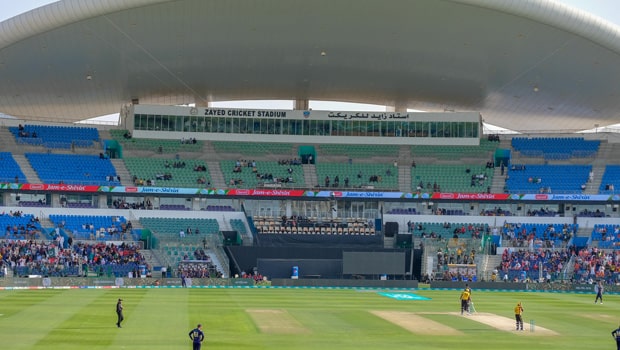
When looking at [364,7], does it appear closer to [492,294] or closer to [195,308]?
[492,294]

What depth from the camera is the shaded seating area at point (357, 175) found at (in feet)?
273

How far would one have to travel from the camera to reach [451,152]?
286ft

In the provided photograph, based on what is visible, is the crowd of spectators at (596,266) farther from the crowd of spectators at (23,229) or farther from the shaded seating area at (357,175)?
the crowd of spectators at (23,229)

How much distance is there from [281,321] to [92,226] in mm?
38471

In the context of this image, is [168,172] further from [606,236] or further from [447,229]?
[606,236]

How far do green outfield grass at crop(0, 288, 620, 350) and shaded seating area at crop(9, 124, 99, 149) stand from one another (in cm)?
3061

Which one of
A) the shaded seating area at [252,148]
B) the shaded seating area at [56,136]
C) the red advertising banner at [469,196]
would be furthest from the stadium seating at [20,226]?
the red advertising banner at [469,196]

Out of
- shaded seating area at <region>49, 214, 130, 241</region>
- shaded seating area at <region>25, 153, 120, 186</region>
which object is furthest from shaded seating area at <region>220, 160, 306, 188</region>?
shaded seating area at <region>49, 214, 130, 241</region>

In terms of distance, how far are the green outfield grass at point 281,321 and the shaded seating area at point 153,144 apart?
30.0 meters

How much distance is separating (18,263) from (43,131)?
24.2 metres

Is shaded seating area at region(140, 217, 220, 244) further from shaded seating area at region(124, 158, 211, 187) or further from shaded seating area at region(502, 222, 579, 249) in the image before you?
shaded seating area at region(502, 222, 579, 249)

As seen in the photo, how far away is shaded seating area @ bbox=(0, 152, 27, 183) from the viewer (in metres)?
76.0

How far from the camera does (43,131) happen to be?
83.8 metres

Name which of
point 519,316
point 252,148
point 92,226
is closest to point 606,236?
point 252,148
